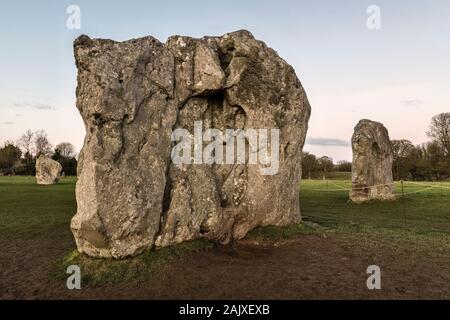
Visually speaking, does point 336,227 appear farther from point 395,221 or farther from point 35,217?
point 35,217

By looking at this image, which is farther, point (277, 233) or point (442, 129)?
point (442, 129)

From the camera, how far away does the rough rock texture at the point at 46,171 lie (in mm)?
43031

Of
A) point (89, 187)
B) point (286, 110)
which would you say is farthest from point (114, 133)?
Result: point (286, 110)

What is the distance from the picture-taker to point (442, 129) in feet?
178

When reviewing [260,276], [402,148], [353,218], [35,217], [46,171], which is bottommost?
[260,276]

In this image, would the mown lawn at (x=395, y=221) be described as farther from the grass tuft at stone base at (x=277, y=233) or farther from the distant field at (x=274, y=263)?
the grass tuft at stone base at (x=277, y=233)

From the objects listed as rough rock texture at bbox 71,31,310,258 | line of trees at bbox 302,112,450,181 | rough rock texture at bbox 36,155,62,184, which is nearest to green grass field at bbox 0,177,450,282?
rough rock texture at bbox 71,31,310,258

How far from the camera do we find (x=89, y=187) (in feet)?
29.4

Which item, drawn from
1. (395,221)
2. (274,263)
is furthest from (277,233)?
(395,221)

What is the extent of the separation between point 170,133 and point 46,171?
3870 centimetres

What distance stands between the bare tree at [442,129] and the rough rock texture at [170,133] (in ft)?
162

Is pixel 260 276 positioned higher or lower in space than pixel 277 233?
lower
